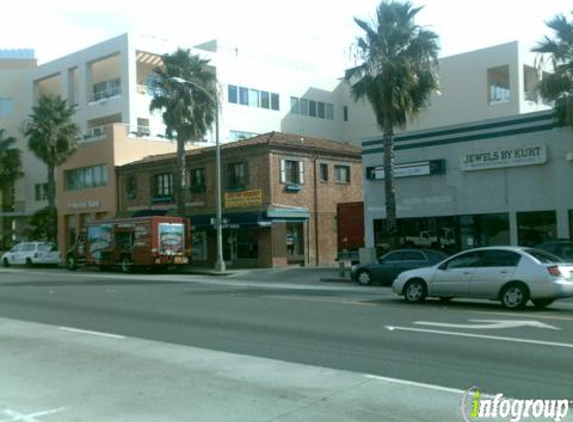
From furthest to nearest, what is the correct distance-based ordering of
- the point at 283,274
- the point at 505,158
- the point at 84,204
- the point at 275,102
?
the point at 275,102 < the point at 84,204 < the point at 283,274 < the point at 505,158

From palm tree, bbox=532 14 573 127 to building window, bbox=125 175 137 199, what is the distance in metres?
26.4

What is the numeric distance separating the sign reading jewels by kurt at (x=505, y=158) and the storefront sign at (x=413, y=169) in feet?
3.55

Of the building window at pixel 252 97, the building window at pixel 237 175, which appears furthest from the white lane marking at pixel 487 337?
the building window at pixel 252 97

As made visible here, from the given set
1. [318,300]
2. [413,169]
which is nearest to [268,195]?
[413,169]

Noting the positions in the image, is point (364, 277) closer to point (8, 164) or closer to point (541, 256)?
point (541, 256)

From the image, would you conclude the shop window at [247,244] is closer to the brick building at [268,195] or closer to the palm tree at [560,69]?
the brick building at [268,195]

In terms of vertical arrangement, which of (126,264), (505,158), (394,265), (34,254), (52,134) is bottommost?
(126,264)

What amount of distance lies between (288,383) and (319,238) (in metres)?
31.8

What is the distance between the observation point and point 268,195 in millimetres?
36469

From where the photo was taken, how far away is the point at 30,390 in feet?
25.2

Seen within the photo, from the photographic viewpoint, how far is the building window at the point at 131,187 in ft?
144

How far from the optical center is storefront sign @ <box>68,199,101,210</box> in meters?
46.2

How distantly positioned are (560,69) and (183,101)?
2014 cm

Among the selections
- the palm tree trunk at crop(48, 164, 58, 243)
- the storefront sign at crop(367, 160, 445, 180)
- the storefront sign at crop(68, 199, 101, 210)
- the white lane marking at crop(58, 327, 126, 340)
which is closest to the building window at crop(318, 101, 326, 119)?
the storefront sign at crop(68, 199, 101, 210)
